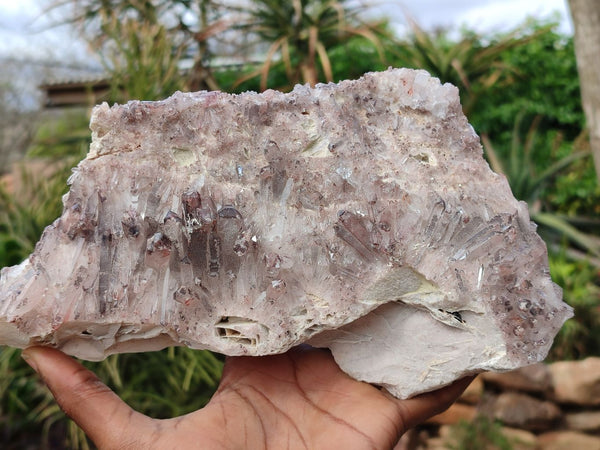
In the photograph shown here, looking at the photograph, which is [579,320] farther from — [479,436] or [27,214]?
[27,214]

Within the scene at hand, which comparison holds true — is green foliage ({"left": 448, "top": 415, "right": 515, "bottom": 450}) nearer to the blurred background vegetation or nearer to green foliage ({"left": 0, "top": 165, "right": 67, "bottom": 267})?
the blurred background vegetation

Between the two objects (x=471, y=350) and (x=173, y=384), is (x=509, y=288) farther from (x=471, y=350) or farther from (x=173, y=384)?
(x=173, y=384)

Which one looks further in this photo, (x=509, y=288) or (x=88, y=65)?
(x=88, y=65)

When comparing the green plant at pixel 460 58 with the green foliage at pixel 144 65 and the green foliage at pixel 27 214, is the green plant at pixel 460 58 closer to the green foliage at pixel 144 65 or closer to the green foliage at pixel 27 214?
the green foliage at pixel 144 65

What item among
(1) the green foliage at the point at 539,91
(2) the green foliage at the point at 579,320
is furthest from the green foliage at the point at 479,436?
(1) the green foliage at the point at 539,91

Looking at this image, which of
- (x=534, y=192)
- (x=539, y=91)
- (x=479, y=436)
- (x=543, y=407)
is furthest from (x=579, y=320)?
(x=539, y=91)

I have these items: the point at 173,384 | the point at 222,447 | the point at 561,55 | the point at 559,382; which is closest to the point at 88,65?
the point at 561,55

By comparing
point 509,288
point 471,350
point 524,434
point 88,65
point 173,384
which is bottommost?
point 524,434

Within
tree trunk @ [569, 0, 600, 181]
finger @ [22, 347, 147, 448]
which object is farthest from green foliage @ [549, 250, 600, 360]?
finger @ [22, 347, 147, 448]
